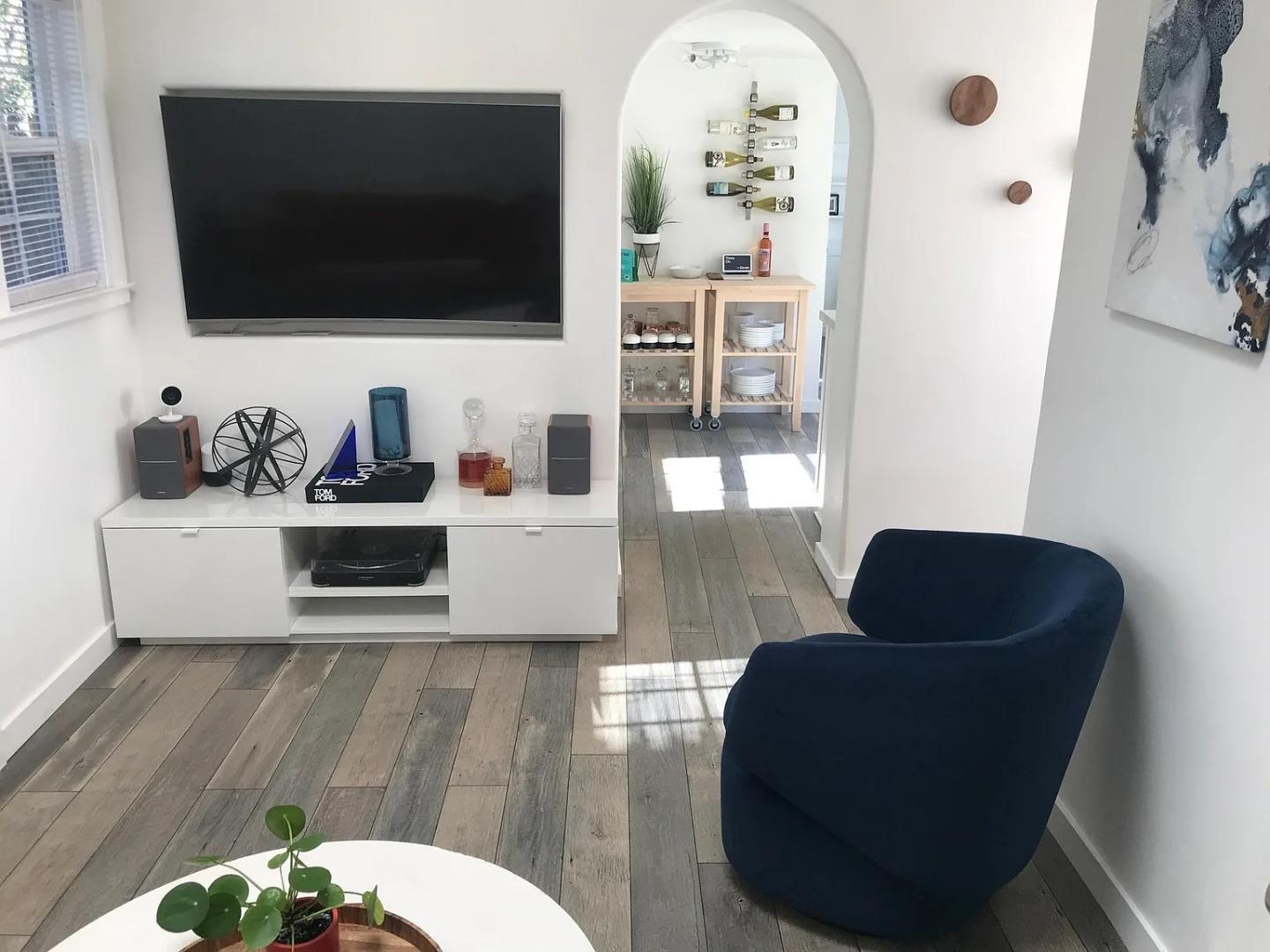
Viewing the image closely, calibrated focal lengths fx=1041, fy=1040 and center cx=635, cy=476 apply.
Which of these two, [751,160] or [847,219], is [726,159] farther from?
[847,219]

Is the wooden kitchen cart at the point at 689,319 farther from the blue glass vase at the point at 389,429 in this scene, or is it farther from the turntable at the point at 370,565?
the turntable at the point at 370,565

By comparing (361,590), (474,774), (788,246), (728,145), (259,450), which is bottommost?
(474,774)

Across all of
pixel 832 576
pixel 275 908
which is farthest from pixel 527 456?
pixel 275 908

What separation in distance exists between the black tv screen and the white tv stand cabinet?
643 mm

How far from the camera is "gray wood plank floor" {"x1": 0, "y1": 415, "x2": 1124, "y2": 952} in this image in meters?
2.22

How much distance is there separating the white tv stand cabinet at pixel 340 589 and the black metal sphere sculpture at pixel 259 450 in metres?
0.09

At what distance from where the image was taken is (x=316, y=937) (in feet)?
4.42

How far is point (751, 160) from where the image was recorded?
6.32 metres

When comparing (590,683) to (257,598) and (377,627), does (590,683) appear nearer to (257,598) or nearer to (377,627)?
(377,627)

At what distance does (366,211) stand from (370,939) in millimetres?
2497

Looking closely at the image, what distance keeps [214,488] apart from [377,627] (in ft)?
2.42

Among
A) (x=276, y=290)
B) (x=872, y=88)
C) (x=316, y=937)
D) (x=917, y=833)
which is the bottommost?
(x=917, y=833)

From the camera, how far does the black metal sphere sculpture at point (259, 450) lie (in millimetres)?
3445

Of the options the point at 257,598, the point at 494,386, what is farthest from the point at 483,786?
the point at 494,386
